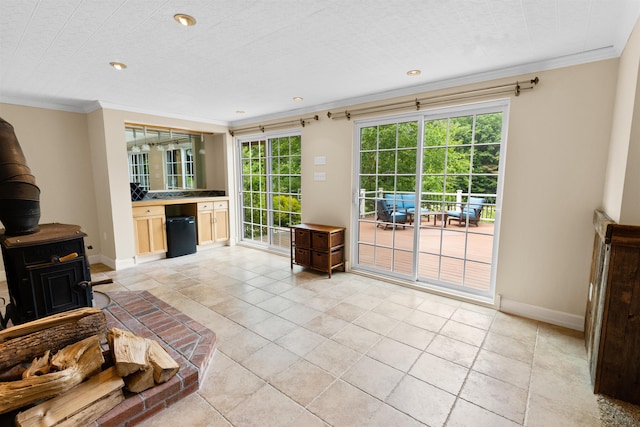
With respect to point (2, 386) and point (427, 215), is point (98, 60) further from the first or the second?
point (427, 215)

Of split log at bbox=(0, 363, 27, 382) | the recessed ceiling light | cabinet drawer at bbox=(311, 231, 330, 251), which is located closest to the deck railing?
cabinet drawer at bbox=(311, 231, 330, 251)

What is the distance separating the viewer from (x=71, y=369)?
1.71 meters

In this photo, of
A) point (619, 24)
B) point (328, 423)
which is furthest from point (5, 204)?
point (619, 24)

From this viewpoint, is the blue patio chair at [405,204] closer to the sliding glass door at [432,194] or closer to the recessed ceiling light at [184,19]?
the sliding glass door at [432,194]

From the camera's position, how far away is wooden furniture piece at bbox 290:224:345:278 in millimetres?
4043

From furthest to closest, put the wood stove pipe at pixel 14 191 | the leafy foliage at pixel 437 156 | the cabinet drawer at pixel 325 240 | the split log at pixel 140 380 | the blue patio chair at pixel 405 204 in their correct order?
the cabinet drawer at pixel 325 240 < the blue patio chair at pixel 405 204 < the leafy foliage at pixel 437 156 < the wood stove pipe at pixel 14 191 < the split log at pixel 140 380

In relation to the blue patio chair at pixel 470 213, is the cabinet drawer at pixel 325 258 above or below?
below

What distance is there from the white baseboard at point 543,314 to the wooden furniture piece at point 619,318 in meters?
0.88

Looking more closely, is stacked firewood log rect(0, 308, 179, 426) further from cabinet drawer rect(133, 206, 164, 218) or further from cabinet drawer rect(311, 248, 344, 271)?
cabinet drawer rect(133, 206, 164, 218)

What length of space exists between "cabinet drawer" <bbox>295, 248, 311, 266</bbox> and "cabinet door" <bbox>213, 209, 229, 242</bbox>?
2103 mm

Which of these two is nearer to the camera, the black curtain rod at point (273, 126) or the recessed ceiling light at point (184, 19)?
the recessed ceiling light at point (184, 19)

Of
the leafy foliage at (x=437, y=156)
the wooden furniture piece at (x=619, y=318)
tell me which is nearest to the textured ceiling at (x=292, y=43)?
the leafy foliage at (x=437, y=156)

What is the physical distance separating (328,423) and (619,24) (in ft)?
10.3

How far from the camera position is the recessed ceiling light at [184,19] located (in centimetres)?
189
